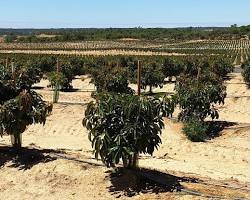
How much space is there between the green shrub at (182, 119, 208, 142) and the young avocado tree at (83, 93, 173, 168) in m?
6.91

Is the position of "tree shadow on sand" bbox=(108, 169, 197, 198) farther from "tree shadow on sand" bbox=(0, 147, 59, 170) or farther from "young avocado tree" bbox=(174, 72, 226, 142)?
"young avocado tree" bbox=(174, 72, 226, 142)

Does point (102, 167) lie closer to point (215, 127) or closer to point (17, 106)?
point (17, 106)

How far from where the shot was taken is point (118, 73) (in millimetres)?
25672

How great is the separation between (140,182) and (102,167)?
148 centimetres

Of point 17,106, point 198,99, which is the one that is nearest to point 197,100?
point 198,99

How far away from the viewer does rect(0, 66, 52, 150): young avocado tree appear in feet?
45.5

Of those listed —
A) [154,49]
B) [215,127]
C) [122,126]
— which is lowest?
[154,49]

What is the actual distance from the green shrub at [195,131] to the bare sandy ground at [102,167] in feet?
0.91

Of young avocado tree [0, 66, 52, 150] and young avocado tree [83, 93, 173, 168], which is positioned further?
young avocado tree [0, 66, 52, 150]

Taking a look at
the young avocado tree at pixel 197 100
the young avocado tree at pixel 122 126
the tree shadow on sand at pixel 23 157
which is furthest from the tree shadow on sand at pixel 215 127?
the young avocado tree at pixel 122 126

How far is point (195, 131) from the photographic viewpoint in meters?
18.6

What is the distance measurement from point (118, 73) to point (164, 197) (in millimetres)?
15197

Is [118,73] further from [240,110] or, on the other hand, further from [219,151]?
[219,151]

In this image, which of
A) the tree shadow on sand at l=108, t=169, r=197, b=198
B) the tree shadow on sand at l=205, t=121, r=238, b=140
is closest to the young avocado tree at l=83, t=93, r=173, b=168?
the tree shadow on sand at l=108, t=169, r=197, b=198
